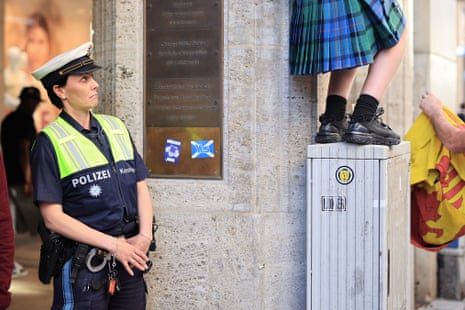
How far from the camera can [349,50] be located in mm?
4520

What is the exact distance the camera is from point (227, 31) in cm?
482

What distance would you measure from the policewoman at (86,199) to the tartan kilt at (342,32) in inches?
49.8

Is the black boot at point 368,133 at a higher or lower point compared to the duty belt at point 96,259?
higher

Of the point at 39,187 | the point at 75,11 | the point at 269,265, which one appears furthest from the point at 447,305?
the point at 75,11

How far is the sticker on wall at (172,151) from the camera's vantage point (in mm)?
4938

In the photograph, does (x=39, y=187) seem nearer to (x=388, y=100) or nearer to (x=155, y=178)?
(x=155, y=178)

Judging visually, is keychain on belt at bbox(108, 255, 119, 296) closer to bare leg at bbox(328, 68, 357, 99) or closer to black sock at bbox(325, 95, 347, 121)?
black sock at bbox(325, 95, 347, 121)

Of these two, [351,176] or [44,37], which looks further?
[44,37]

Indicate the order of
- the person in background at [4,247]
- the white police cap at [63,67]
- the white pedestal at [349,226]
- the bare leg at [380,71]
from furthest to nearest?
the bare leg at [380,71], the white pedestal at [349,226], the white police cap at [63,67], the person in background at [4,247]

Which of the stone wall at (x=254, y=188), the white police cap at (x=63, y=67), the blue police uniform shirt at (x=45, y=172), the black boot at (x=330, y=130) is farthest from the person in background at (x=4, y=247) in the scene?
the black boot at (x=330, y=130)

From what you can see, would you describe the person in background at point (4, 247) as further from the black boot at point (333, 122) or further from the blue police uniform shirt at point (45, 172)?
the black boot at point (333, 122)

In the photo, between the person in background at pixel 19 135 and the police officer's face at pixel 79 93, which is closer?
the police officer's face at pixel 79 93

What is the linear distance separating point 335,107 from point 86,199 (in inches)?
65.3

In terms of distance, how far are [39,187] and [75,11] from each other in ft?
30.8
